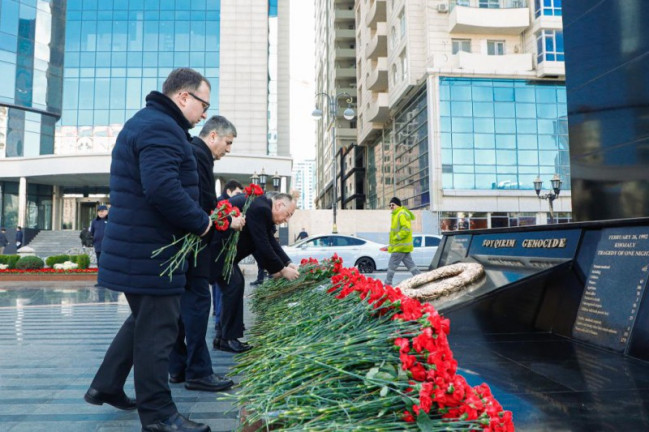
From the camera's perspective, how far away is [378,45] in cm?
3588

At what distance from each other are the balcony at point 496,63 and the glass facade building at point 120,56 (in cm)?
1926

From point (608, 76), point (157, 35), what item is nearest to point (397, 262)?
point (608, 76)

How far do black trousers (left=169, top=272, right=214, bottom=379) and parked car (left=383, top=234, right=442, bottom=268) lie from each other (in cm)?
1474

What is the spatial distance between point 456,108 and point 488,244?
24.4m

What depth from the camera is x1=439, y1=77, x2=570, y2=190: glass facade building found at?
28.3 metres

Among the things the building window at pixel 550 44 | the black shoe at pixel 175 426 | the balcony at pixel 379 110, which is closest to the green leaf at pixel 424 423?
the black shoe at pixel 175 426

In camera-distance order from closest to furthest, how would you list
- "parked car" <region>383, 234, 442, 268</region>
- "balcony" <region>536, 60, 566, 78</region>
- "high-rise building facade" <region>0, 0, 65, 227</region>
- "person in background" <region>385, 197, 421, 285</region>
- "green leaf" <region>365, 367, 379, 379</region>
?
"green leaf" <region>365, 367, 379, 379</region>, "person in background" <region>385, 197, 421, 285</region>, "parked car" <region>383, 234, 442, 268</region>, "balcony" <region>536, 60, 566, 78</region>, "high-rise building facade" <region>0, 0, 65, 227</region>

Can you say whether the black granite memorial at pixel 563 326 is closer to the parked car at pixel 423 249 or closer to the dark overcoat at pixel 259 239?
the dark overcoat at pixel 259 239

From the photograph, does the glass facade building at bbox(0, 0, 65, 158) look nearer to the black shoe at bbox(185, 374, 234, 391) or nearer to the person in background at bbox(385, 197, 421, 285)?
the person in background at bbox(385, 197, 421, 285)

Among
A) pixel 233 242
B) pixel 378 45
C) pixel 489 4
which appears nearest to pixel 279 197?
pixel 233 242

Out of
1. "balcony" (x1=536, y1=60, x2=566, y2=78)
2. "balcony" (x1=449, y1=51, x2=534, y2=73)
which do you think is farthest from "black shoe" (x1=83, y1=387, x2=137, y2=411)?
"balcony" (x1=536, y1=60, x2=566, y2=78)

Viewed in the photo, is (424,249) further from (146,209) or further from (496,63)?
(146,209)

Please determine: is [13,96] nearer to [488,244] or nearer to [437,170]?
[437,170]

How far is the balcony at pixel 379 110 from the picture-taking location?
1383 inches
